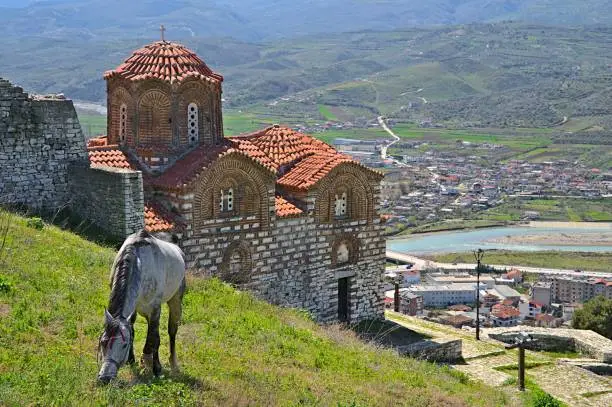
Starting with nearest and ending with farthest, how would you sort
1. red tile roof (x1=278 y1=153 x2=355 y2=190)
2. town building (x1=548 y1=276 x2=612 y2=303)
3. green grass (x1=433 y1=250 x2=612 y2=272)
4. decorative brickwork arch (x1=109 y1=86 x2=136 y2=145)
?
decorative brickwork arch (x1=109 y1=86 x2=136 y2=145), red tile roof (x1=278 y1=153 x2=355 y2=190), town building (x1=548 y1=276 x2=612 y2=303), green grass (x1=433 y1=250 x2=612 y2=272)

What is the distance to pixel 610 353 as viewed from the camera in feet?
73.7

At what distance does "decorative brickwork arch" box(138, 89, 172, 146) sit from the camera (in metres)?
→ 19.8

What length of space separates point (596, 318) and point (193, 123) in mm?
16246

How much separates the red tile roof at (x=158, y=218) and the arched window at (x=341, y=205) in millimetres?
4995

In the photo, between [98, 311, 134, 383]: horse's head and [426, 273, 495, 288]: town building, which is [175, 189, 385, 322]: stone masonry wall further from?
[426, 273, 495, 288]: town building

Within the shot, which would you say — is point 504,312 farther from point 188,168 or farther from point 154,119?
point 188,168

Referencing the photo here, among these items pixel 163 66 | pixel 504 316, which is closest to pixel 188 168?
pixel 163 66

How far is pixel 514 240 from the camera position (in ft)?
267

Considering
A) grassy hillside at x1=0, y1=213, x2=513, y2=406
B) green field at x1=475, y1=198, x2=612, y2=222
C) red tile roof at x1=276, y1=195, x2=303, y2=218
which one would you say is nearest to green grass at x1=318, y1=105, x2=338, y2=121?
green field at x1=475, y1=198, x2=612, y2=222

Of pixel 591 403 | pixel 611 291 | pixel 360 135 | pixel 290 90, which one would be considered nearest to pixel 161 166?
pixel 591 403

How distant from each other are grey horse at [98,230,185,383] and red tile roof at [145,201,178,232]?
307 inches

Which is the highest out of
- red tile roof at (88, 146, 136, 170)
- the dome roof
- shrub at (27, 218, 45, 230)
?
the dome roof

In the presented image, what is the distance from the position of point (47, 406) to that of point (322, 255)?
44.4 ft

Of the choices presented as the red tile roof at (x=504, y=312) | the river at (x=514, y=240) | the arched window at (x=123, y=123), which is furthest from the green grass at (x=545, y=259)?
the arched window at (x=123, y=123)
